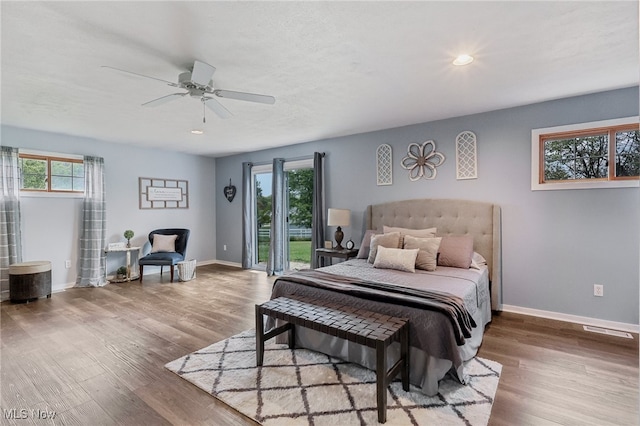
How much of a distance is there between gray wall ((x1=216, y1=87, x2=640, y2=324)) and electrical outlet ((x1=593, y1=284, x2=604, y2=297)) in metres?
0.03

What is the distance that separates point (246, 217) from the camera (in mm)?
6453

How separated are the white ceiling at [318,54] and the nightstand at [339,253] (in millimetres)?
1974

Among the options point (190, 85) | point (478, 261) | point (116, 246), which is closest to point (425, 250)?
point (478, 261)

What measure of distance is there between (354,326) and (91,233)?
504 cm

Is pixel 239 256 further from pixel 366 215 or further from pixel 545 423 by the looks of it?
pixel 545 423

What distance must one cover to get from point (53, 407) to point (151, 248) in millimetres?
4206

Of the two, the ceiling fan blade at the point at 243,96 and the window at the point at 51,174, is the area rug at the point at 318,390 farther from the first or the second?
the window at the point at 51,174

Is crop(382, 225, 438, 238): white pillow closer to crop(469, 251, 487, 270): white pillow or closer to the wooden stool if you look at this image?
crop(469, 251, 487, 270): white pillow

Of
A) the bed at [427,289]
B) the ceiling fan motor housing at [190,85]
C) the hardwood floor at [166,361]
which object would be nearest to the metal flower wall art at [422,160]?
the bed at [427,289]

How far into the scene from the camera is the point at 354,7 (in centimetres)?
182

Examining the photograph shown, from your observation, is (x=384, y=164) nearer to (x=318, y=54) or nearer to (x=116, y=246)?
(x=318, y=54)

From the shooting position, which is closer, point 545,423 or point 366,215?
point 545,423

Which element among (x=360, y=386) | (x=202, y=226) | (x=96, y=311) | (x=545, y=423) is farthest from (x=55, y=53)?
(x=202, y=226)

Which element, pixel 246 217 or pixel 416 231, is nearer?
pixel 416 231
